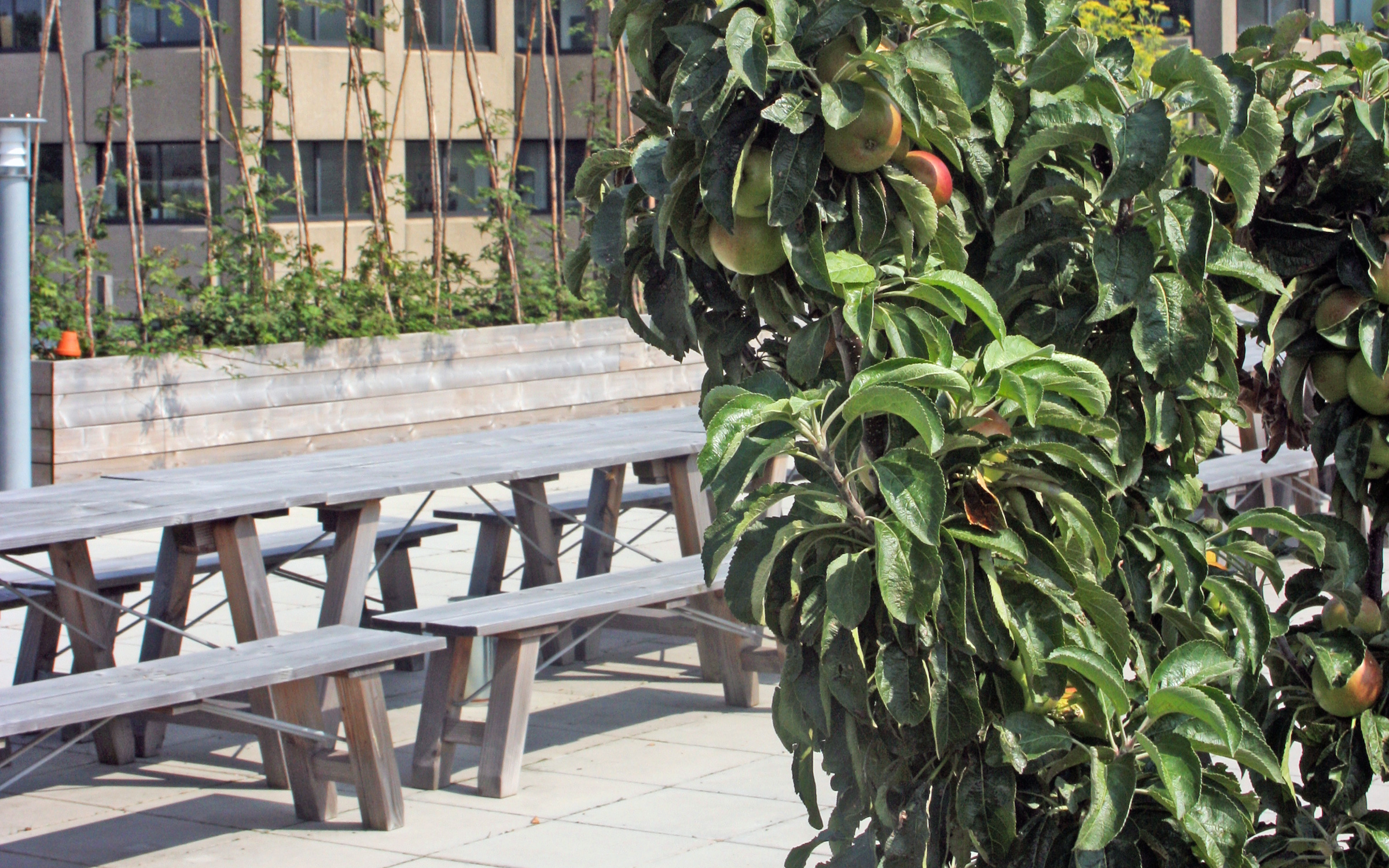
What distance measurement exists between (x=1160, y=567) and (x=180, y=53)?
16915 mm

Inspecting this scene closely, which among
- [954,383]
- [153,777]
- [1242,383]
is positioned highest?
[954,383]

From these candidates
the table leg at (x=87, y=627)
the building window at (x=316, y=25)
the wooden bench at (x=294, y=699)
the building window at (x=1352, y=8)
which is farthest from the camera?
the building window at (x=1352, y=8)

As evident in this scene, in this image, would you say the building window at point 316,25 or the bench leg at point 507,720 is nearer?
the bench leg at point 507,720

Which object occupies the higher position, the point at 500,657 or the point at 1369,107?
the point at 1369,107

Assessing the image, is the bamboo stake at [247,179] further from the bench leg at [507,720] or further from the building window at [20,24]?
the building window at [20,24]

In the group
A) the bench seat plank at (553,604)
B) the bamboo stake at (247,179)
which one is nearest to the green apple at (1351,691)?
the bench seat plank at (553,604)

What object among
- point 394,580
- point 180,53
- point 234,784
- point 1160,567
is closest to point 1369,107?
point 1160,567

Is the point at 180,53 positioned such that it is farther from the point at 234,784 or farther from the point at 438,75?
the point at 234,784

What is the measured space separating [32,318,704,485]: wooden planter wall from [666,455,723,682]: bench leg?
8.13 ft

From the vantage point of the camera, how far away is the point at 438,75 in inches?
701

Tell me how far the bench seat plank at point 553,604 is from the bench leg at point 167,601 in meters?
0.84

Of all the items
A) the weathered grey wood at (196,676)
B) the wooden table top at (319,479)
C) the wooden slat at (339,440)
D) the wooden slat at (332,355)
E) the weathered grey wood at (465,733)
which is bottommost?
the wooden slat at (339,440)

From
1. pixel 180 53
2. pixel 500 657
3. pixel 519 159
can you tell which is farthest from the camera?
pixel 519 159

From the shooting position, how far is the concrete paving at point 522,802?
4.14 metres
